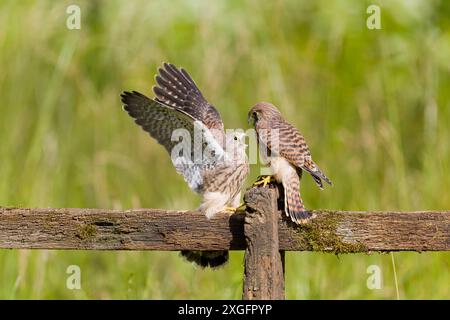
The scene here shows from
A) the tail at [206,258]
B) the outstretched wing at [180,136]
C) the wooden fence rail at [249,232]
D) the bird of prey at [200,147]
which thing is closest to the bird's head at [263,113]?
the bird of prey at [200,147]

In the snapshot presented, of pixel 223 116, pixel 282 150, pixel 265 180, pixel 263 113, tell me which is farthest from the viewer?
pixel 223 116

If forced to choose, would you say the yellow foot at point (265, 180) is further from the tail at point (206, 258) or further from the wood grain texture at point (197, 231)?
the wood grain texture at point (197, 231)

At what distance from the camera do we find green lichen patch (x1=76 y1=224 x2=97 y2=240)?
296 cm

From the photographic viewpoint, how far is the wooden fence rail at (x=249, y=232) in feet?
9.19

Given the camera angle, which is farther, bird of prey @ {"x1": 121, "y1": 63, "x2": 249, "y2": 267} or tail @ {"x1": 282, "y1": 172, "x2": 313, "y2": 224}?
bird of prey @ {"x1": 121, "y1": 63, "x2": 249, "y2": 267}

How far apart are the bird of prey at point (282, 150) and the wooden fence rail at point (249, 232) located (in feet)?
1.24

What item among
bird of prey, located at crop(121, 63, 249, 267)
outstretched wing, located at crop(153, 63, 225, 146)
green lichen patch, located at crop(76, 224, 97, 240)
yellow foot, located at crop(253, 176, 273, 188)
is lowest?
green lichen patch, located at crop(76, 224, 97, 240)

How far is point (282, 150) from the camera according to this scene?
3680 millimetres

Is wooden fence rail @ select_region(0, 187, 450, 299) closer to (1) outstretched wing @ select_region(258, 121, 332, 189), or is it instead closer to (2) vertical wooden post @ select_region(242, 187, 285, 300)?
(2) vertical wooden post @ select_region(242, 187, 285, 300)

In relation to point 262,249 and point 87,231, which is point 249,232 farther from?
point 87,231

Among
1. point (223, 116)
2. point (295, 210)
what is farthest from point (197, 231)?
point (223, 116)

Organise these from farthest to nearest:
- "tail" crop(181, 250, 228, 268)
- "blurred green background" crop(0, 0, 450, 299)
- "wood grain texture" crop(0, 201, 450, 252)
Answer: "blurred green background" crop(0, 0, 450, 299) → "tail" crop(181, 250, 228, 268) → "wood grain texture" crop(0, 201, 450, 252)

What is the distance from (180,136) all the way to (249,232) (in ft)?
2.97

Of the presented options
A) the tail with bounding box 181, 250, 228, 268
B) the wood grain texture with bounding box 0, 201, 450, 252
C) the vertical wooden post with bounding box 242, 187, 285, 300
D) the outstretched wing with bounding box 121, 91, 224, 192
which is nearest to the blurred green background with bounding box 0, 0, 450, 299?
the outstretched wing with bounding box 121, 91, 224, 192
